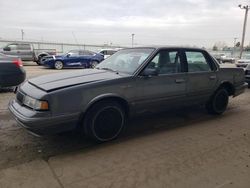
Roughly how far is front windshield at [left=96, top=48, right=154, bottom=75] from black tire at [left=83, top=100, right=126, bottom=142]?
71cm

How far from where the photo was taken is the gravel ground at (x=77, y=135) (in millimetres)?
3824

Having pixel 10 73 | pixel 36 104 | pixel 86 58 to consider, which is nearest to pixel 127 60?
pixel 36 104

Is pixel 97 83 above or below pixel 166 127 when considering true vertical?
above

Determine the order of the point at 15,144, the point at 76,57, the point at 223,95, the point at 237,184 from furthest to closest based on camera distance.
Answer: the point at 76,57 → the point at 223,95 → the point at 15,144 → the point at 237,184

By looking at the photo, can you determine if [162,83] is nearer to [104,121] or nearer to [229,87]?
[104,121]

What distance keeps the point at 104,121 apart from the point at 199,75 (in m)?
2.38

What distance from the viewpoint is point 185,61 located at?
17.3 ft

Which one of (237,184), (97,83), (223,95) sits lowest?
(237,184)

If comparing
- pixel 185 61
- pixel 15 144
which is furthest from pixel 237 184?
pixel 15 144

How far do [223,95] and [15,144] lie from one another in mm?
4487

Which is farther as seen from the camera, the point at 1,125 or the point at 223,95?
the point at 223,95

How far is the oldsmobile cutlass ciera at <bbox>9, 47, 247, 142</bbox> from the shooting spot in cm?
373

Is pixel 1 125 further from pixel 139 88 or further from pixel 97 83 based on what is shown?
pixel 139 88

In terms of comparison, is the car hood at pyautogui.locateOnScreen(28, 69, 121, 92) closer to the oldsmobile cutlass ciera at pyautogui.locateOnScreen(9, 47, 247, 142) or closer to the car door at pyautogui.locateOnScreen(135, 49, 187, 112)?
the oldsmobile cutlass ciera at pyautogui.locateOnScreen(9, 47, 247, 142)
